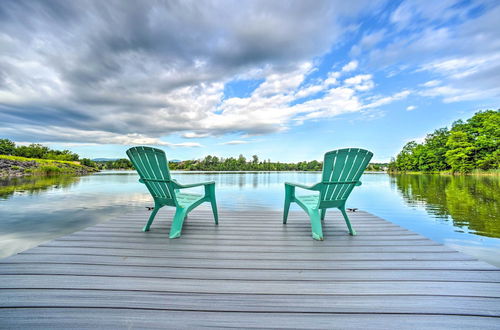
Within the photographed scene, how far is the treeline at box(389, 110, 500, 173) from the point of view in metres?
24.2

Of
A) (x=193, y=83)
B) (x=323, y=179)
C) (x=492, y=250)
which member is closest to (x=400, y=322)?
(x=323, y=179)

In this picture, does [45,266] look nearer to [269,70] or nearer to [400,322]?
[400,322]

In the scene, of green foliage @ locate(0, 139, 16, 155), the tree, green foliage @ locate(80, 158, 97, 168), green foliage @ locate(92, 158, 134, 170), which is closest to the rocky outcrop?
green foliage @ locate(0, 139, 16, 155)

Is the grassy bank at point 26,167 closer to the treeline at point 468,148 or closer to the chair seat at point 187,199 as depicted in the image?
the chair seat at point 187,199

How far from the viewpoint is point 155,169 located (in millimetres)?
2367

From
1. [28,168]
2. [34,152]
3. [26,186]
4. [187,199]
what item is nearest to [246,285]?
[187,199]

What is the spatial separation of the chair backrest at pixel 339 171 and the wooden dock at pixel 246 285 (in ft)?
1.69

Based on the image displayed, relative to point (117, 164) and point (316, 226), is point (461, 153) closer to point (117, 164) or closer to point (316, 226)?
point (316, 226)

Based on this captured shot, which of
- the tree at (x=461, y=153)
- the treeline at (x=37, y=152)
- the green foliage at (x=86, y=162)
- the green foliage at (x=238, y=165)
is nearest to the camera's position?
the tree at (x=461, y=153)

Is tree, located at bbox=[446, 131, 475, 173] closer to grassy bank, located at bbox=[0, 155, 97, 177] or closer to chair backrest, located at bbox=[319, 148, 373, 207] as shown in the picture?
chair backrest, located at bbox=[319, 148, 373, 207]

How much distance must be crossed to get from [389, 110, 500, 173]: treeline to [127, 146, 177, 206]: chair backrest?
35.8 meters

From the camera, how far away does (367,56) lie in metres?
16.5

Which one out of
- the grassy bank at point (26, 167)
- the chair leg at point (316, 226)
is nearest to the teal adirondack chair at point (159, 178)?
the chair leg at point (316, 226)

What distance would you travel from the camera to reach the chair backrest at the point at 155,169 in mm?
2303
